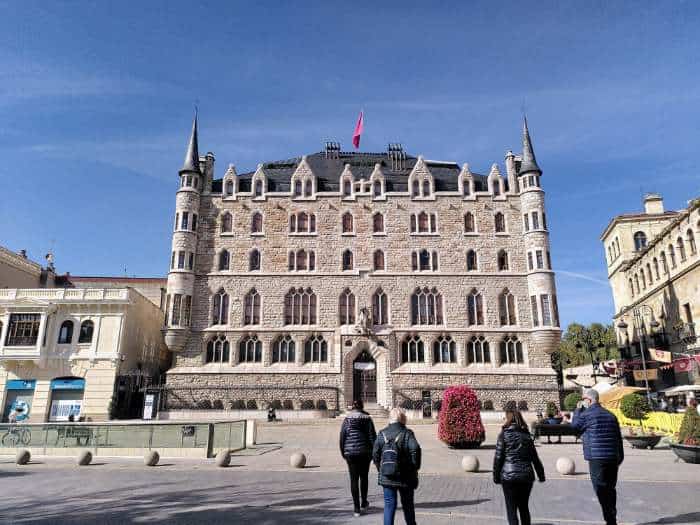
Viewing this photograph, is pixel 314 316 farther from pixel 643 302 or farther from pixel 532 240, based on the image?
pixel 643 302

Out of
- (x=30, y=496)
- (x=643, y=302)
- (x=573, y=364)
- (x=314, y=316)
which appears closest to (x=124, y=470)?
(x=30, y=496)

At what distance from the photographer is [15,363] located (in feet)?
105

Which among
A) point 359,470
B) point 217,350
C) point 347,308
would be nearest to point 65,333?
point 217,350

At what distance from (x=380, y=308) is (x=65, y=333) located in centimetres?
2133

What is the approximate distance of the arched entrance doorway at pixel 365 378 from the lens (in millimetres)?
34781

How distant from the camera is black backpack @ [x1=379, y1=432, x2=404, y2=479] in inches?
251

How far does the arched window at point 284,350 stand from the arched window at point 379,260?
8.21 meters

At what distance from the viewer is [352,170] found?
136 ft

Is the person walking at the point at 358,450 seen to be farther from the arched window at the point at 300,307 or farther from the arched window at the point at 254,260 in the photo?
the arched window at the point at 254,260

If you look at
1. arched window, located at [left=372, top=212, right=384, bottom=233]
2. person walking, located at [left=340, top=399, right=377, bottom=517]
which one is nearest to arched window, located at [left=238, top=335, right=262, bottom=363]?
arched window, located at [left=372, top=212, right=384, bottom=233]

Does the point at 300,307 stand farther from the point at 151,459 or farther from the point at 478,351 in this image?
the point at 151,459

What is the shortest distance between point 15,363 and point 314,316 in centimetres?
1952

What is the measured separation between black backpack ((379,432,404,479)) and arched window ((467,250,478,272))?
31508 millimetres

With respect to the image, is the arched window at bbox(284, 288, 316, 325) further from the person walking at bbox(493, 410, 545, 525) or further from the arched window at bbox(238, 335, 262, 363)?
the person walking at bbox(493, 410, 545, 525)
